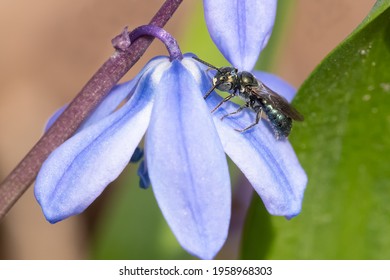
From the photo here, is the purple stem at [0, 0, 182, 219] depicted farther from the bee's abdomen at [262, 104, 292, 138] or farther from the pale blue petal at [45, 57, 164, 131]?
the bee's abdomen at [262, 104, 292, 138]

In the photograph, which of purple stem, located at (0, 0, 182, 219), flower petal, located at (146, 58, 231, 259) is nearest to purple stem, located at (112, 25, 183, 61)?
purple stem, located at (0, 0, 182, 219)

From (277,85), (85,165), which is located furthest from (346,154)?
(85,165)

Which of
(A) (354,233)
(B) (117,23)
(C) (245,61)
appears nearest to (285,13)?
(A) (354,233)

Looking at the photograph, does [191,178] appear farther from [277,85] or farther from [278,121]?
[277,85]

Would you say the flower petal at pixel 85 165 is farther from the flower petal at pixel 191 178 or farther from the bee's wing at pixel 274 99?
the bee's wing at pixel 274 99

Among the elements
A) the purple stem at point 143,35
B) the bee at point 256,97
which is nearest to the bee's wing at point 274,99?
the bee at point 256,97

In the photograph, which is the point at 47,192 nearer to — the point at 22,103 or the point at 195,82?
the point at 195,82
